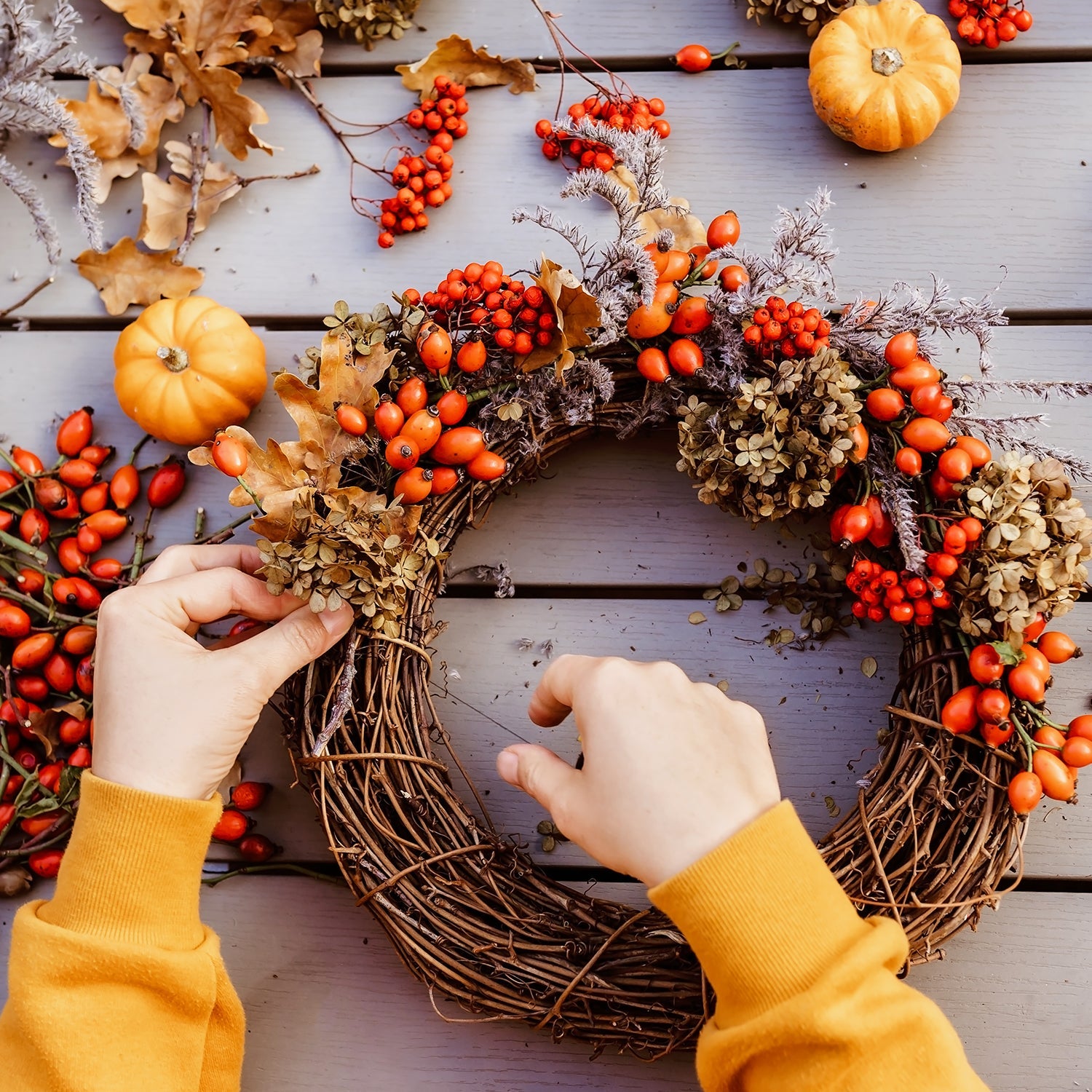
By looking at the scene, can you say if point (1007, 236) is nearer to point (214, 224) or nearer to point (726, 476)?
point (726, 476)

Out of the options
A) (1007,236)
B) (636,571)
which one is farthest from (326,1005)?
(1007,236)

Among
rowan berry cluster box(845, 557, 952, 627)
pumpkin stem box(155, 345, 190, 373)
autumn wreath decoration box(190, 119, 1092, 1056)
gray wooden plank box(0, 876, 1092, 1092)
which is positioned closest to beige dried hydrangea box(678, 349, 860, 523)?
autumn wreath decoration box(190, 119, 1092, 1056)

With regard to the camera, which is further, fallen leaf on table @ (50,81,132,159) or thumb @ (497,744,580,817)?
fallen leaf on table @ (50,81,132,159)

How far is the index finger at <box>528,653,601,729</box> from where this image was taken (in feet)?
3.47

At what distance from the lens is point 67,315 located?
5.06 ft

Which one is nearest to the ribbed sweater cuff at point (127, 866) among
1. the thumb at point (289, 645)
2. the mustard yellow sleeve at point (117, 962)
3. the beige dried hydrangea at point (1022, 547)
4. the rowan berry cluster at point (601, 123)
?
the mustard yellow sleeve at point (117, 962)

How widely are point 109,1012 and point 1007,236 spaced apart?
169 centimetres

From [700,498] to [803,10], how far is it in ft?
2.82

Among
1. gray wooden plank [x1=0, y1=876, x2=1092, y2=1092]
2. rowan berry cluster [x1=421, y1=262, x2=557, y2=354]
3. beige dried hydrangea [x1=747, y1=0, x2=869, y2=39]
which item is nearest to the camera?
rowan berry cluster [x1=421, y1=262, x2=557, y2=354]

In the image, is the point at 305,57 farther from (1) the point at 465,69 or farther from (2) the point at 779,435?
(2) the point at 779,435

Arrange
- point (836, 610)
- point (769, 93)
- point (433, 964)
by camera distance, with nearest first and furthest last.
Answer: point (433, 964) < point (836, 610) < point (769, 93)

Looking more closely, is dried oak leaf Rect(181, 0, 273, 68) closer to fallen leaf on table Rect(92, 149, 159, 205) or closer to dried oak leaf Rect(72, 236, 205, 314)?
fallen leaf on table Rect(92, 149, 159, 205)

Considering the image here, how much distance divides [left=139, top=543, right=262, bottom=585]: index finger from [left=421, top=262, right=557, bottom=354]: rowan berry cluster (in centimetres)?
40

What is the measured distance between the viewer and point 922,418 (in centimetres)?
110
